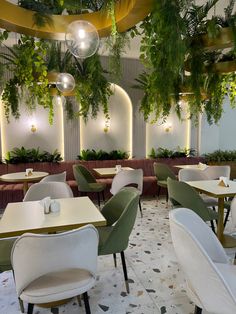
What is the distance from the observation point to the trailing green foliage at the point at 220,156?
7.00 meters

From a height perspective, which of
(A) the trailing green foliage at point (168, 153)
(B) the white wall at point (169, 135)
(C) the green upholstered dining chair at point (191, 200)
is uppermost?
(B) the white wall at point (169, 135)

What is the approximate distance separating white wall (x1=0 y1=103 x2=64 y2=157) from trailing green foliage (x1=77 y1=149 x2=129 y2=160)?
24.2 inches

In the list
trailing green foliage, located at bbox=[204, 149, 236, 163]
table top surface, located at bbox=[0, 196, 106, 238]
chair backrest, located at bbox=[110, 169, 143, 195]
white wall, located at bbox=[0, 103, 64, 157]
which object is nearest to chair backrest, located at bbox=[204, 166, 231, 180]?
chair backrest, located at bbox=[110, 169, 143, 195]

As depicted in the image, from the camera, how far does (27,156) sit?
228 inches

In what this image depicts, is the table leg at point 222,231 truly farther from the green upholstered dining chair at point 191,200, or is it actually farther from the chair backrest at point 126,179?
the chair backrest at point 126,179

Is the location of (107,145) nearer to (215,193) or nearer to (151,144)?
(151,144)

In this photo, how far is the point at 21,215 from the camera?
6.91 feet

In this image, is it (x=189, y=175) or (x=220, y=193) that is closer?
(x=220, y=193)

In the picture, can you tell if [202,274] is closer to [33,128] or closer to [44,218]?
[44,218]

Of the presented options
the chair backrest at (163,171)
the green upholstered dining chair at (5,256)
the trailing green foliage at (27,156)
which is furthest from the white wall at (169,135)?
the green upholstered dining chair at (5,256)

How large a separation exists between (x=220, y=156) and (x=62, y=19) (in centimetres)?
645

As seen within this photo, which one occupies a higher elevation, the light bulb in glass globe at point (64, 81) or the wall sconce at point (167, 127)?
the light bulb in glass globe at point (64, 81)

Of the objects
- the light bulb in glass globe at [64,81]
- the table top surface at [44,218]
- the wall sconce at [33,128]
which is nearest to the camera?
the table top surface at [44,218]

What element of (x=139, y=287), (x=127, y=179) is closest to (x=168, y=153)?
(x=127, y=179)
